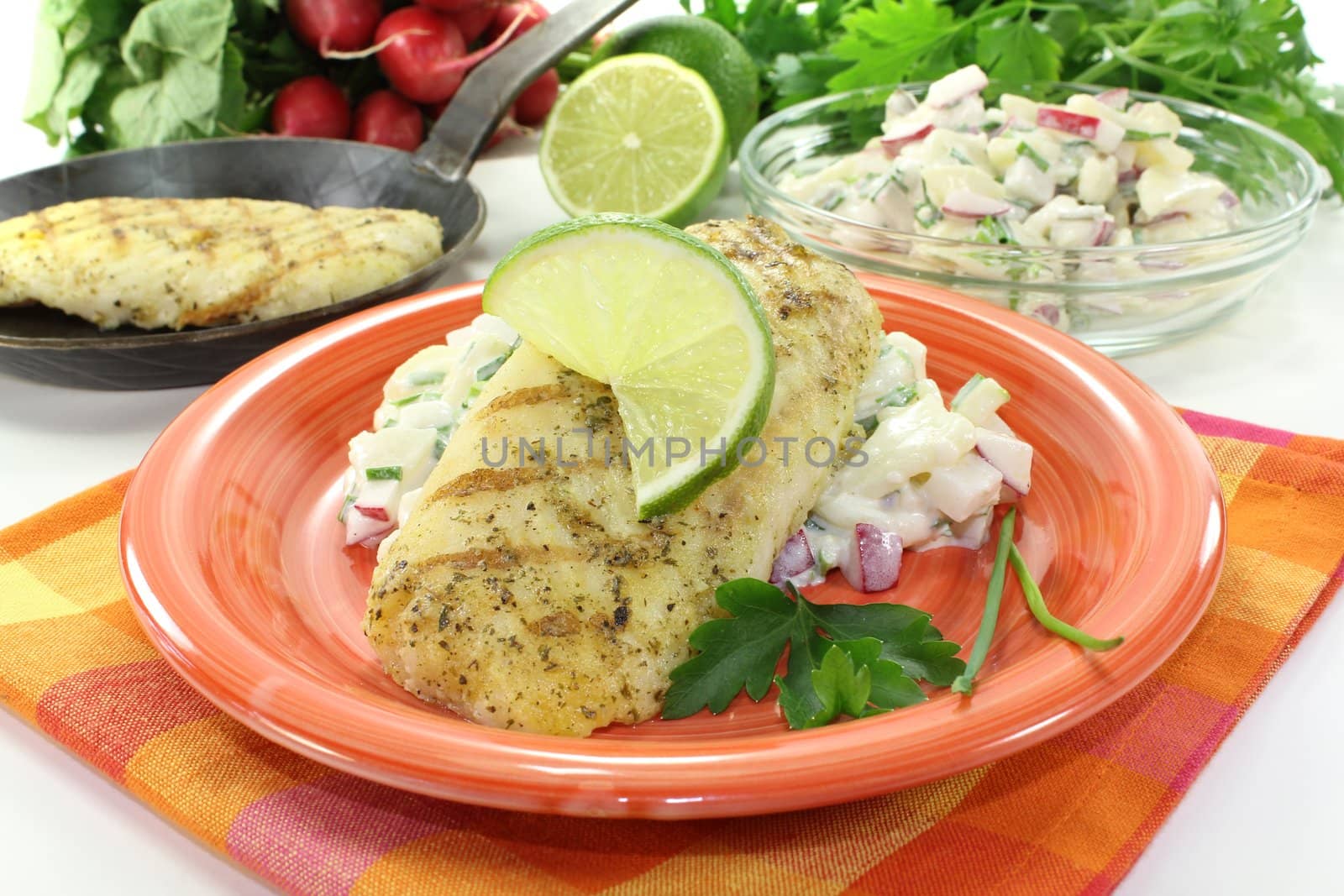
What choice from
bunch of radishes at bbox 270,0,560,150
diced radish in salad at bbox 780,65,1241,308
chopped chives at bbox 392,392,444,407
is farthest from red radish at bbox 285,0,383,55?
chopped chives at bbox 392,392,444,407

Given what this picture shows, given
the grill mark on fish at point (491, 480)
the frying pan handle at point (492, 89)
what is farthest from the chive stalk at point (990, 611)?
the frying pan handle at point (492, 89)

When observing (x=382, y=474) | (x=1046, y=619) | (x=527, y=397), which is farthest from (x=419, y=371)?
(x=1046, y=619)

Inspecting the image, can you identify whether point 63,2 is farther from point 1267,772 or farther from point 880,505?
point 1267,772

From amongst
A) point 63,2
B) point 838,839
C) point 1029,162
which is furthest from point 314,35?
point 838,839

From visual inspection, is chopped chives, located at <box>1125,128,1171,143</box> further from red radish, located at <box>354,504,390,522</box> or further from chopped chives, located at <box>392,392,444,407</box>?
red radish, located at <box>354,504,390,522</box>

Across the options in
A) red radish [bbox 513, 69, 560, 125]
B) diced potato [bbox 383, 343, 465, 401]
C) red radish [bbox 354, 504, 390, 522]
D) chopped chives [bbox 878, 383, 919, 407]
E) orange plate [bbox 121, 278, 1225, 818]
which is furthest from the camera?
red radish [bbox 513, 69, 560, 125]
